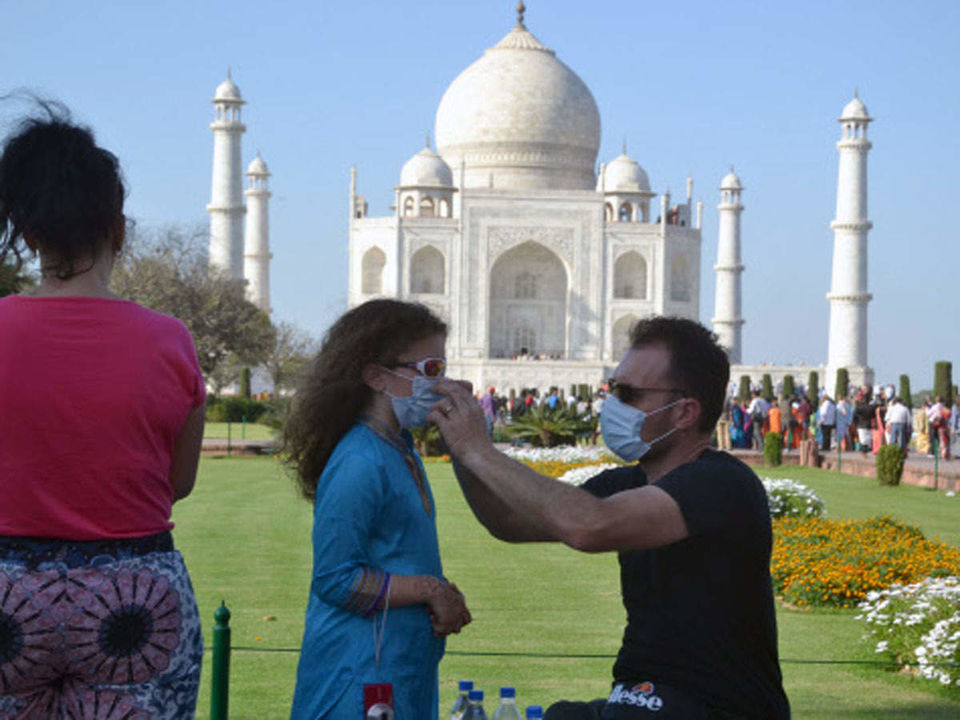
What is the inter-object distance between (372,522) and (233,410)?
85.9 ft

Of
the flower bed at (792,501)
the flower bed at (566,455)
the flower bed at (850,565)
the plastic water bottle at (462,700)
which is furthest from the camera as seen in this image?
the flower bed at (566,455)

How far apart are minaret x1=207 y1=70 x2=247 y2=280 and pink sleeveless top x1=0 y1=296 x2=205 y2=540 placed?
132ft

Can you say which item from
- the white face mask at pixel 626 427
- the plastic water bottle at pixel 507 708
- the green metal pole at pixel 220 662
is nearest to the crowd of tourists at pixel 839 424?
the green metal pole at pixel 220 662

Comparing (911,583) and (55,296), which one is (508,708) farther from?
(911,583)

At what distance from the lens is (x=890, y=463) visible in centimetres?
1482

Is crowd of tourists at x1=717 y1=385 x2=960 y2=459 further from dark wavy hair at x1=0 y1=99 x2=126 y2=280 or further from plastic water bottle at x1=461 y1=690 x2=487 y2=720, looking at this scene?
dark wavy hair at x1=0 y1=99 x2=126 y2=280

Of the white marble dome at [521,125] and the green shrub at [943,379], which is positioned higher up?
the white marble dome at [521,125]

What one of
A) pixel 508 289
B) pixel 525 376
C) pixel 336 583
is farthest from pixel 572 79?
pixel 336 583

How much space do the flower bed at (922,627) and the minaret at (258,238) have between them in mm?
41233

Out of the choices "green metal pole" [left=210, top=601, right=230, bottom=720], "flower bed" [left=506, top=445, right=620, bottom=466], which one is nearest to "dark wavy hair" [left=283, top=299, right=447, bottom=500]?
"green metal pole" [left=210, top=601, right=230, bottom=720]

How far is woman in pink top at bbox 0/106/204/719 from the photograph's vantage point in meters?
2.21

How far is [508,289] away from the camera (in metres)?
44.0

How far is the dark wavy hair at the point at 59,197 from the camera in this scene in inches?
92.9

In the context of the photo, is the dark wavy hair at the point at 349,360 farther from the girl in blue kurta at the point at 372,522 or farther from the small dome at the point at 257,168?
the small dome at the point at 257,168
